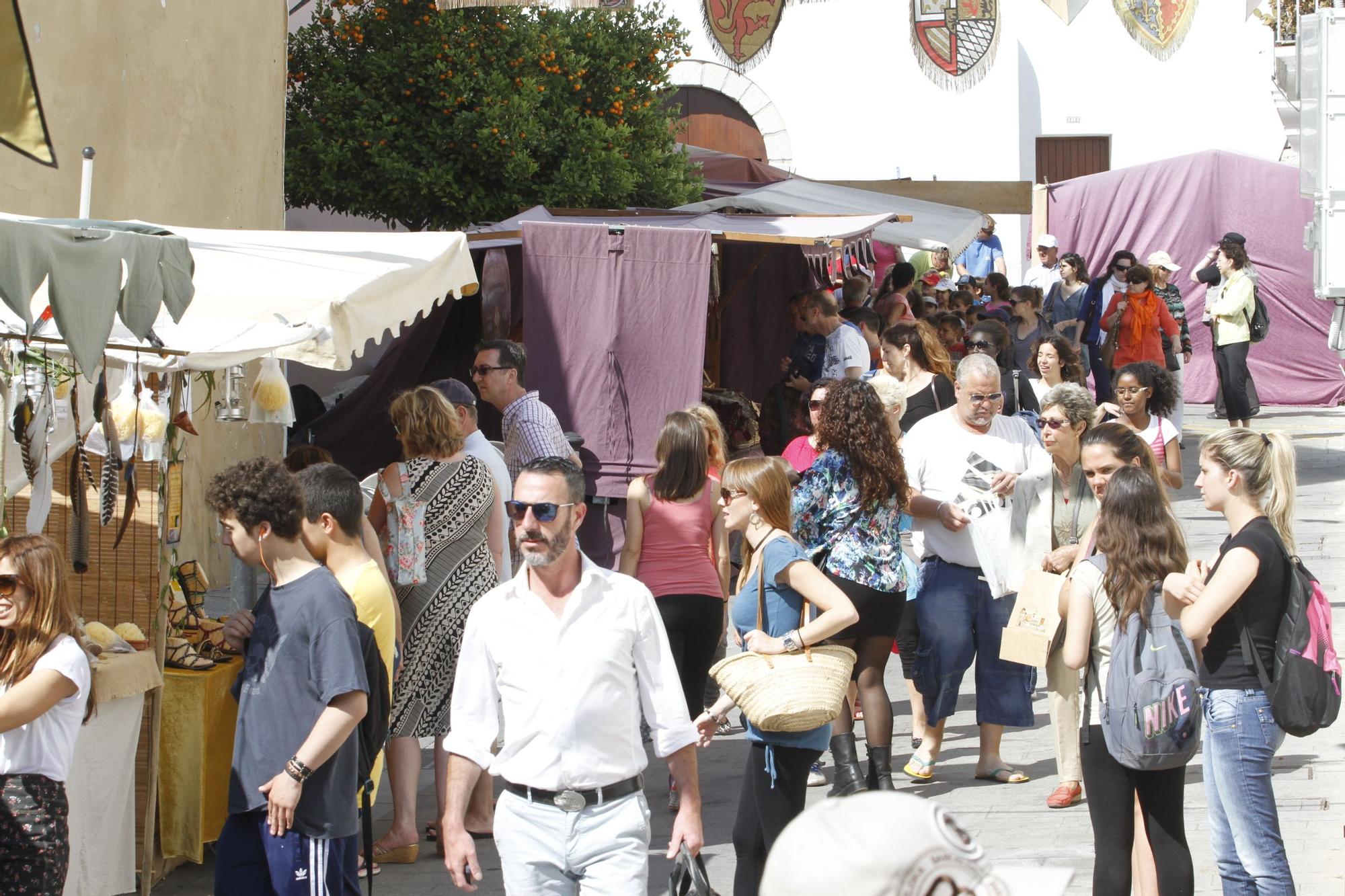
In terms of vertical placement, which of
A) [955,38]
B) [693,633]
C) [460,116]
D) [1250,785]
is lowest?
[1250,785]

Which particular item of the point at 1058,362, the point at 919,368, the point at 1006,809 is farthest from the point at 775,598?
the point at 1058,362

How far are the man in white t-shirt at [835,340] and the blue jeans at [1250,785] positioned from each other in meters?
6.36

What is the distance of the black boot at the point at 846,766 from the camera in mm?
6168

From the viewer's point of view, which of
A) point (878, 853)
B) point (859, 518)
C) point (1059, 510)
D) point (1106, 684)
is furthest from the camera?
point (1059, 510)

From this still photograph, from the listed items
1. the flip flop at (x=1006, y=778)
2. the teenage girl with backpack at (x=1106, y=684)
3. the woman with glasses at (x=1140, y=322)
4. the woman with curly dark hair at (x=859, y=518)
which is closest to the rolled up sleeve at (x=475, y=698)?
the teenage girl with backpack at (x=1106, y=684)

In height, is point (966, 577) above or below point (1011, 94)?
below

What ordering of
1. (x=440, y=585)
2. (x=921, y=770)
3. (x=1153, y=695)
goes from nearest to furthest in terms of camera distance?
(x=1153, y=695) < (x=440, y=585) < (x=921, y=770)

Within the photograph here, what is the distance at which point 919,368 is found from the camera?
29.2 ft

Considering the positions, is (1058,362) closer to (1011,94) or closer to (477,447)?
(477,447)

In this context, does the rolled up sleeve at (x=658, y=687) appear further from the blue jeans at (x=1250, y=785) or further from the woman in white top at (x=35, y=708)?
the blue jeans at (x=1250, y=785)

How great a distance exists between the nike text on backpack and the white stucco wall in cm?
1852

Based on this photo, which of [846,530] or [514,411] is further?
[514,411]

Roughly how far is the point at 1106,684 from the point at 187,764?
3.28 metres

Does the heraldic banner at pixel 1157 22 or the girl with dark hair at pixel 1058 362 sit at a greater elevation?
the heraldic banner at pixel 1157 22
